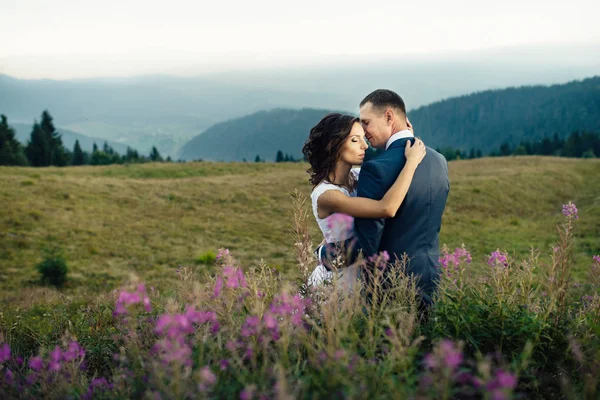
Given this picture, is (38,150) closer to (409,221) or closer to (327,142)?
(327,142)

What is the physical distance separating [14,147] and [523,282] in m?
81.4

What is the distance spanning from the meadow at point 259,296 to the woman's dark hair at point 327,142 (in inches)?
27.4

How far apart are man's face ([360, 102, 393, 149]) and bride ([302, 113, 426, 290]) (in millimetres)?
90

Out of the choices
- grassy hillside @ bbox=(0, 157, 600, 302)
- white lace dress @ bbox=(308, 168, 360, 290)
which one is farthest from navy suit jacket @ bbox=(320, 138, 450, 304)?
grassy hillside @ bbox=(0, 157, 600, 302)

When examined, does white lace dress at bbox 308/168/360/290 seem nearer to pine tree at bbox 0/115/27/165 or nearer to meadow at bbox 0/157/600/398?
meadow at bbox 0/157/600/398

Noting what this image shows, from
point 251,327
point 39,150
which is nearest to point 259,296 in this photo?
point 251,327

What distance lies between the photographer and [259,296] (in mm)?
3803

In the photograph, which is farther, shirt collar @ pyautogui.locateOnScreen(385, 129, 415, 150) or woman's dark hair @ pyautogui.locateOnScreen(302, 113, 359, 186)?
woman's dark hair @ pyautogui.locateOnScreen(302, 113, 359, 186)

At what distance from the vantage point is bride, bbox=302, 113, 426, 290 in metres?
4.03

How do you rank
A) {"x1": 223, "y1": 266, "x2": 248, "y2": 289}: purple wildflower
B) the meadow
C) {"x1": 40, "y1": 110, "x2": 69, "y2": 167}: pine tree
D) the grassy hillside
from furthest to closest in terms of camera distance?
1. {"x1": 40, "y1": 110, "x2": 69, "y2": 167}: pine tree
2. the grassy hillside
3. {"x1": 223, "y1": 266, "x2": 248, "y2": 289}: purple wildflower
4. the meadow

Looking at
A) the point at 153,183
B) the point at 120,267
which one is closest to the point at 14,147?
the point at 153,183

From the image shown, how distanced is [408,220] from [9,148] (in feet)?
250

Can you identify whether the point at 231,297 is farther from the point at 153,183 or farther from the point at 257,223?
the point at 153,183

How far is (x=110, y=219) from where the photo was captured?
1938 centimetres
